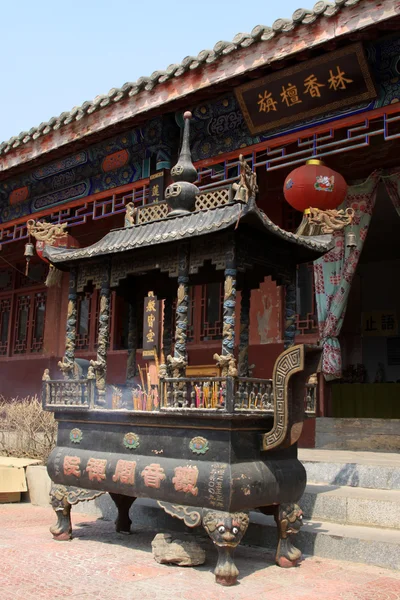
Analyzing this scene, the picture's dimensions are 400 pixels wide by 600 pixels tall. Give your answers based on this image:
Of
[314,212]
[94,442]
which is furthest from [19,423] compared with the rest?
[314,212]

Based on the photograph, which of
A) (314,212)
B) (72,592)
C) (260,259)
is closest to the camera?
(72,592)

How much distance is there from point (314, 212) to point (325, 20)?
1993 mm

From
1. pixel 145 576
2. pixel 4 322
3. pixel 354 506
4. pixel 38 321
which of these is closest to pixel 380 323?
pixel 38 321

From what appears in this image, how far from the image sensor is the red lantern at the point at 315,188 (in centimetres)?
682

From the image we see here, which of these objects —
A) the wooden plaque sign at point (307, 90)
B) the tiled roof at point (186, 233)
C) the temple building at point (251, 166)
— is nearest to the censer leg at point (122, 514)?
the temple building at point (251, 166)

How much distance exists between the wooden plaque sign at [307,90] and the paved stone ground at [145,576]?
15.9 ft

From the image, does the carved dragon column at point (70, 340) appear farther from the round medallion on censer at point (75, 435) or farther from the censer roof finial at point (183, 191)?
the censer roof finial at point (183, 191)

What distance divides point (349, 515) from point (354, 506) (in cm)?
9

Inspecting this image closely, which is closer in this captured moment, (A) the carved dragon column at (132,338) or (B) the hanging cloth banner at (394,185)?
(A) the carved dragon column at (132,338)

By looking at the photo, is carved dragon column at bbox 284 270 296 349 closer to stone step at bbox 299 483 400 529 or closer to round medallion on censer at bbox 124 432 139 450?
stone step at bbox 299 483 400 529

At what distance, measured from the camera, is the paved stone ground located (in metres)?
3.73

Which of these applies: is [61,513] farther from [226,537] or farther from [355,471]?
[355,471]

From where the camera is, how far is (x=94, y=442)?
16.8 ft

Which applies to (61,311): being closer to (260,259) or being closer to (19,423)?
(19,423)
